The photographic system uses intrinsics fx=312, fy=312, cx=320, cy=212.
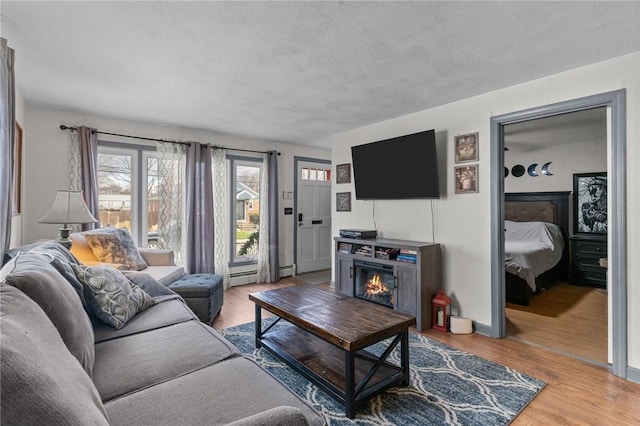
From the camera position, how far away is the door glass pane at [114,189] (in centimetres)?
388

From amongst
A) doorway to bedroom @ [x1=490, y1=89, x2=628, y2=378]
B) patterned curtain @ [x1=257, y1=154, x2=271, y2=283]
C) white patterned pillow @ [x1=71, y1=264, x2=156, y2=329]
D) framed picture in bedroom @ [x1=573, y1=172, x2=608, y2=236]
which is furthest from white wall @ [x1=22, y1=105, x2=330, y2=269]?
framed picture in bedroom @ [x1=573, y1=172, x2=608, y2=236]

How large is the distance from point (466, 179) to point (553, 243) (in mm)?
2759

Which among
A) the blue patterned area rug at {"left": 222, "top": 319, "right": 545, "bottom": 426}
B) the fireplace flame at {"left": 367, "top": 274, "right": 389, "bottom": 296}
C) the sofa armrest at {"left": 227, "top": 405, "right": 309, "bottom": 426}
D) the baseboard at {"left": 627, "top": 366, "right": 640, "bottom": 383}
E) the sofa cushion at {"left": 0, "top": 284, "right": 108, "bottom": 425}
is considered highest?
the sofa cushion at {"left": 0, "top": 284, "right": 108, "bottom": 425}

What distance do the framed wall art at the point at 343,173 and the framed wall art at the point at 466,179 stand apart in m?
1.59

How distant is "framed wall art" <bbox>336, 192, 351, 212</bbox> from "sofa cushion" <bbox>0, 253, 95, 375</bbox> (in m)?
3.51

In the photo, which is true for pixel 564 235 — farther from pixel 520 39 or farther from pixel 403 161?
pixel 520 39

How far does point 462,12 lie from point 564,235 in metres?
4.93

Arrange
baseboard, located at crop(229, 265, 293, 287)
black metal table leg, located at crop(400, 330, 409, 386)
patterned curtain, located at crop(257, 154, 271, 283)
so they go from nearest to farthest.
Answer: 1. black metal table leg, located at crop(400, 330, 409, 386)
2. baseboard, located at crop(229, 265, 293, 287)
3. patterned curtain, located at crop(257, 154, 271, 283)

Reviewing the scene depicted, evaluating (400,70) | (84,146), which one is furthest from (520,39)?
(84,146)

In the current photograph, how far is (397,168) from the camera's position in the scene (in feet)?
12.2

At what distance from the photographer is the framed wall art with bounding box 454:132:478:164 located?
318cm

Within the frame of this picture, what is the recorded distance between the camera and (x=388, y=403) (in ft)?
6.43

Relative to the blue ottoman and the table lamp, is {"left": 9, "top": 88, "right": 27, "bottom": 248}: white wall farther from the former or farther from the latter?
the blue ottoman

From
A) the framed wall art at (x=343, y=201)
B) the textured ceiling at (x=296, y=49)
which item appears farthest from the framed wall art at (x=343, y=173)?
the textured ceiling at (x=296, y=49)
